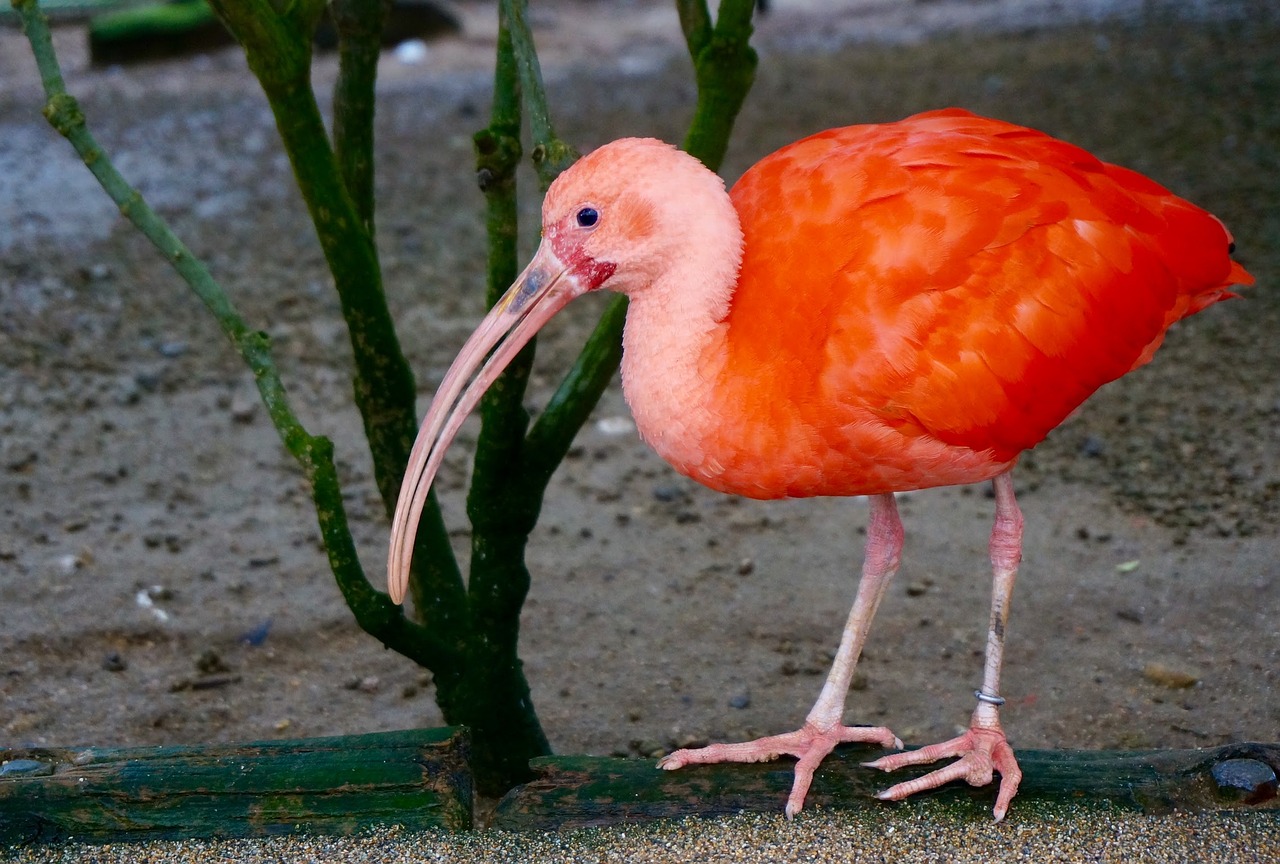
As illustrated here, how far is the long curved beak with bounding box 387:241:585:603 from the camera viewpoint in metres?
2.69

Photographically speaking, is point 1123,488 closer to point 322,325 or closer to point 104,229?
point 322,325

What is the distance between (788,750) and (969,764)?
14.7 inches

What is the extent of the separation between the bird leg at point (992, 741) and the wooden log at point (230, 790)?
36.5 inches

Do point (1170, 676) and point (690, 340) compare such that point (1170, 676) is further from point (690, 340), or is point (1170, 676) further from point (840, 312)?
point (690, 340)

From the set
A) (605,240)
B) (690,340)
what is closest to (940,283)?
(690,340)

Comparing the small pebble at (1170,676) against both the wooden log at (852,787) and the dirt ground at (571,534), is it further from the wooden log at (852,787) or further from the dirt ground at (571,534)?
the wooden log at (852,787)

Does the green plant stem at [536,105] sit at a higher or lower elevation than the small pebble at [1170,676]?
higher

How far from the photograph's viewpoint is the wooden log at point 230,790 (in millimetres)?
2678

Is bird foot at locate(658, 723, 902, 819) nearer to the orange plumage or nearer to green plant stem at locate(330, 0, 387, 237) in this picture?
the orange plumage

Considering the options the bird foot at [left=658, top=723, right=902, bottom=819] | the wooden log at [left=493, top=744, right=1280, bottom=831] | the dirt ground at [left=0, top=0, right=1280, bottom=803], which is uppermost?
the dirt ground at [left=0, top=0, right=1280, bottom=803]

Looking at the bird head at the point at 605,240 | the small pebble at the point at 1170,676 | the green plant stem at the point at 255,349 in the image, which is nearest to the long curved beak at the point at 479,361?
the bird head at the point at 605,240

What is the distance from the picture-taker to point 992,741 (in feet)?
9.24

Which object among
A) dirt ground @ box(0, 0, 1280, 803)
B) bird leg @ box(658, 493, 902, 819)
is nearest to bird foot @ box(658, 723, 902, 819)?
bird leg @ box(658, 493, 902, 819)

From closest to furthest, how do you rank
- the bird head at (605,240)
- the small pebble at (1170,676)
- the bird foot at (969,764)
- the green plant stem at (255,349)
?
the bird head at (605,240)
the bird foot at (969,764)
the green plant stem at (255,349)
the small pebble at (1170,676)
